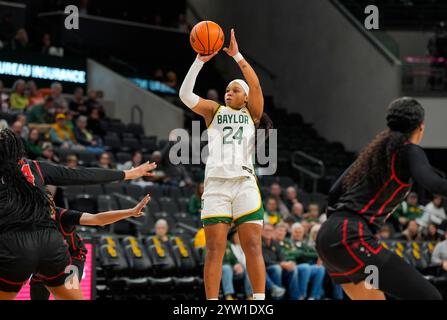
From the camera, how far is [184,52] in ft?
82.3

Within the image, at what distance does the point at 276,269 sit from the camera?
1374 centimetres

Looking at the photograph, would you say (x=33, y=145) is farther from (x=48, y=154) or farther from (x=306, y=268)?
(x=306, y=268)

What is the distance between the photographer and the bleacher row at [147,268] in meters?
13.4

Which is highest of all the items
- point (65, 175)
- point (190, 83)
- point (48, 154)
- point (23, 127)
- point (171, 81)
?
point (171, 81)

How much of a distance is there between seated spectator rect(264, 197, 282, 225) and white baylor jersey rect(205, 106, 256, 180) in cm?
786

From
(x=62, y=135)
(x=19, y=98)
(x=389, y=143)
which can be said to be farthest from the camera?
(x=19, y=98)

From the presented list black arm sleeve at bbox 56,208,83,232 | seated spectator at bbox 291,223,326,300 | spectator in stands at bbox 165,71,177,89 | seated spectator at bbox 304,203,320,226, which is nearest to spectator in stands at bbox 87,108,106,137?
spectator in stands at bbox 165,71,177,89

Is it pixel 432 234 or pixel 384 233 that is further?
pixel 432 234

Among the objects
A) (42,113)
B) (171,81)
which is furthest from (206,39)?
(171,81)

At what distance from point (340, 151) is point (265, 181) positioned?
450 cm

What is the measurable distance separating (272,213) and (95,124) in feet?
15.6

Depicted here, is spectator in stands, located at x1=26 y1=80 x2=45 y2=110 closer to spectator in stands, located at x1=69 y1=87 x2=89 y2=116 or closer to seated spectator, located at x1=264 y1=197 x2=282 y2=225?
spectator in stands, located at x1=69 y1=87 x2=89 y2=116

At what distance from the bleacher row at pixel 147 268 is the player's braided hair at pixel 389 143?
8089 millimetres

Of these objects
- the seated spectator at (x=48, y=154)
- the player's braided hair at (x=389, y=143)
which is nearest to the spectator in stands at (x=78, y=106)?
the seated spectator at (x=48, y=154)
